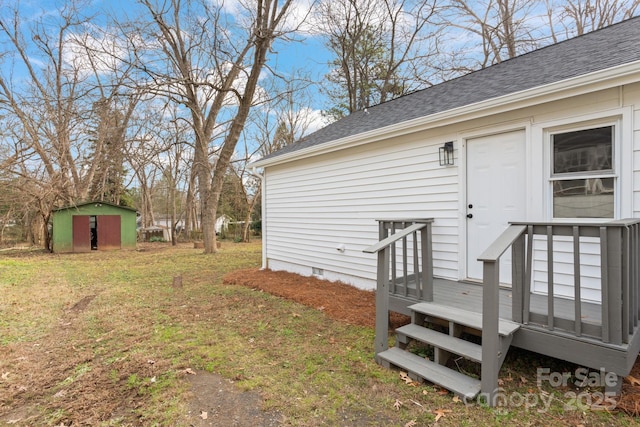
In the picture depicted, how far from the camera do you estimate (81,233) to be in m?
14.0

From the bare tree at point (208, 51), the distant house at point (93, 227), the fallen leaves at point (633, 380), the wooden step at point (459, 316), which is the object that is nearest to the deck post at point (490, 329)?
the wooden step at point (459, 316)

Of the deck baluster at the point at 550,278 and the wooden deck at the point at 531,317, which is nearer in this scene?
the wooden deck at the point at 531,317

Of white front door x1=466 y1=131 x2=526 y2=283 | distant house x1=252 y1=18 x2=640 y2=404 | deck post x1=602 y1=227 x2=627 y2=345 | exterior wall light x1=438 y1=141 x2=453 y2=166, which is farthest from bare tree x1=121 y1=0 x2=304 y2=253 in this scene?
deck post x1=602 y1=227 x2=627 y2=345

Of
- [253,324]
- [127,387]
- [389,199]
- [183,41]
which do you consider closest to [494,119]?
[389,199]

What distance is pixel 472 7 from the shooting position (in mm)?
11578

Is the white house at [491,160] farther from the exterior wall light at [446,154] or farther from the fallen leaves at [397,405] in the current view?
the fallen leaves at [397,405]

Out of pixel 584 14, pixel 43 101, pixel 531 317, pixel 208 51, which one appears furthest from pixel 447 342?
pixel 43 101

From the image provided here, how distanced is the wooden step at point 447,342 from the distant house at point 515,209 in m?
0.01

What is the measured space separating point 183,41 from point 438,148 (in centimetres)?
1135

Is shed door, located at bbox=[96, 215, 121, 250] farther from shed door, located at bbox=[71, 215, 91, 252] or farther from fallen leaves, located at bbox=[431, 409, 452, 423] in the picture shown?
fallen leaves, located at bbox=[431, 409, 452, 423]

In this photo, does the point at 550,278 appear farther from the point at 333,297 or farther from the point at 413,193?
the point at 333,297

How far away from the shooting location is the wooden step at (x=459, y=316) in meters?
2.57

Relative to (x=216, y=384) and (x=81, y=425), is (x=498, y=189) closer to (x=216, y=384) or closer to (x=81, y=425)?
(x=216, y=384)

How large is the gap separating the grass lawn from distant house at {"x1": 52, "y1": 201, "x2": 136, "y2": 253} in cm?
965
